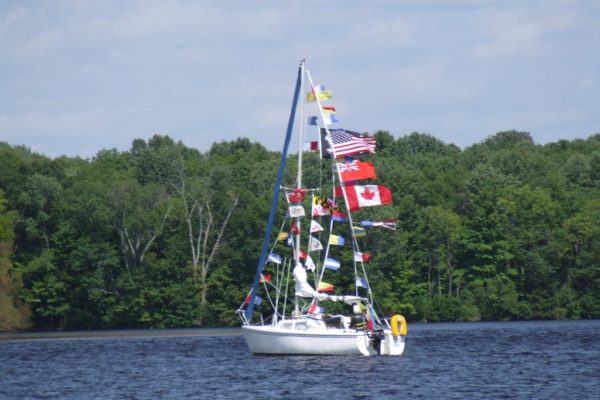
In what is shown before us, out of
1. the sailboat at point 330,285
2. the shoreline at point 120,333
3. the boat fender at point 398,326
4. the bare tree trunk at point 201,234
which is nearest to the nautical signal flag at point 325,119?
the sailboat at point 330,285

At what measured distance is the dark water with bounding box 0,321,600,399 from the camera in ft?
180

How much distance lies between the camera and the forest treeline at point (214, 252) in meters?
125

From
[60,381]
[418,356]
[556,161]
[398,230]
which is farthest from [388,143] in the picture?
[60,381]

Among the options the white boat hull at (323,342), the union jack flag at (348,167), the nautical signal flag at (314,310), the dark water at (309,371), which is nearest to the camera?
the dark water at (309,371)

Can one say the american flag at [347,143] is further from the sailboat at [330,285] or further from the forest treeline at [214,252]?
the forest treeline at [214,252]

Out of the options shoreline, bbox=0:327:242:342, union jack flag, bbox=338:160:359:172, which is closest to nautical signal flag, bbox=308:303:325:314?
union jack flag, bbox=338:160:359:172

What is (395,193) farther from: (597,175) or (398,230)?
(597,175)

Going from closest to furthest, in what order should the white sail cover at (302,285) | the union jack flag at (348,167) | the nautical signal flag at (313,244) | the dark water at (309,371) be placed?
the dark water at (309,371), the union jack flag at (348,167), the white sail cover at (302,285), the nautical signal flag at (313,244)

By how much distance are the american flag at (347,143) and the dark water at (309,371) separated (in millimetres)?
11471

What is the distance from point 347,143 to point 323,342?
36.7ft

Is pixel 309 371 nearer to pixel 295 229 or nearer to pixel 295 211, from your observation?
pixel 295 229

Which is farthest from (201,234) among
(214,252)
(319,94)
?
(319,94)

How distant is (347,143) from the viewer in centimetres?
7112

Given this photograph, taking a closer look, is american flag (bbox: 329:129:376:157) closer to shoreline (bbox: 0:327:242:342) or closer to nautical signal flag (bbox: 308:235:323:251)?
nautical signal flag (bbox: 308:235:323:251)
